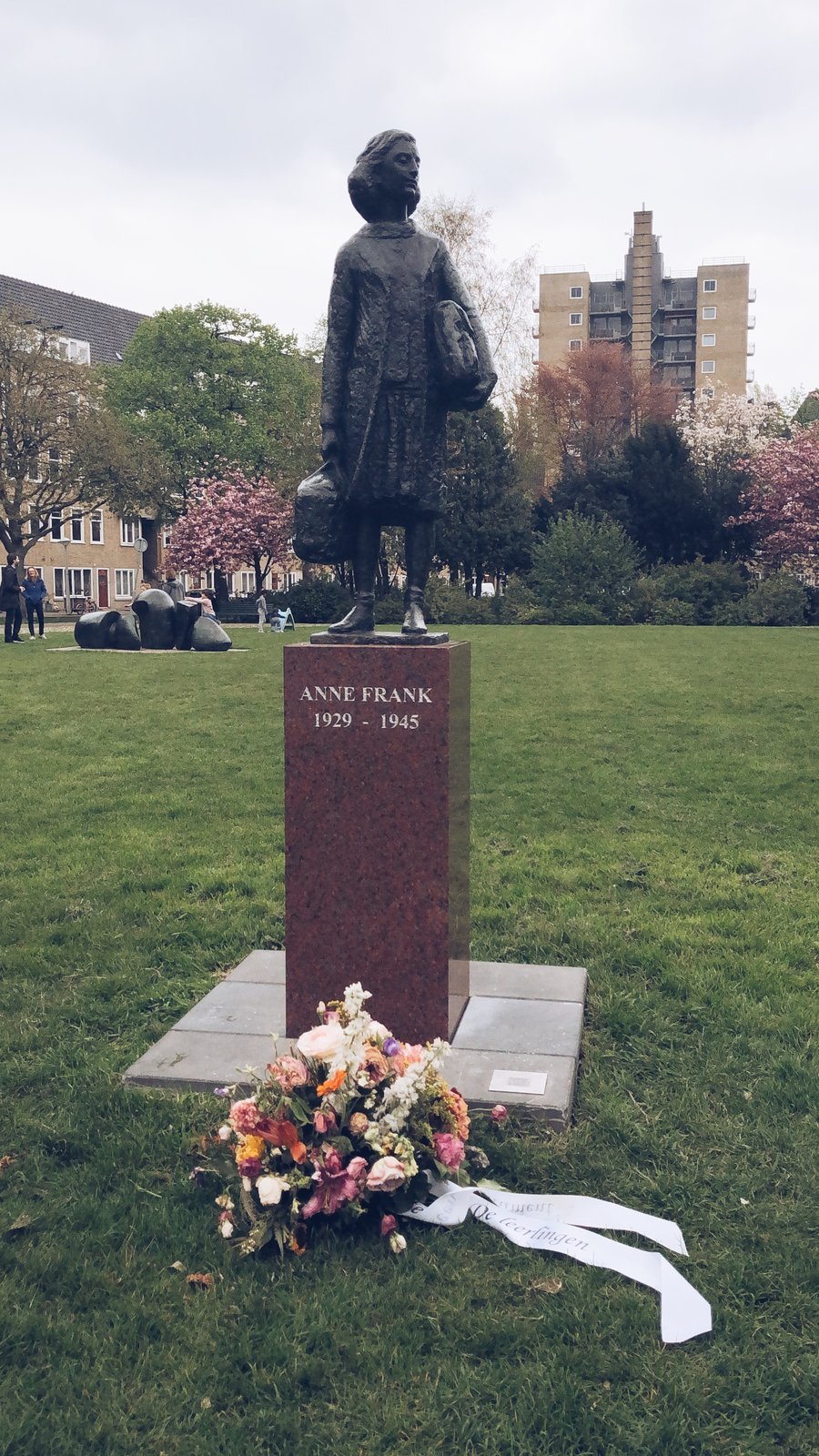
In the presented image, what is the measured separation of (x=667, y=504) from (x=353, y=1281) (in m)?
35.7

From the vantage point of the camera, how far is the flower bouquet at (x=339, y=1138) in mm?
3570

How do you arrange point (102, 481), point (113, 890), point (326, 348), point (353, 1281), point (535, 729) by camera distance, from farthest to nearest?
point (102, 481) → point (535, 729) → point (113, 890) → point (326, 348) → point (353, 1281)

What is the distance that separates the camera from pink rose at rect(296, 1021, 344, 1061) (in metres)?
3.76

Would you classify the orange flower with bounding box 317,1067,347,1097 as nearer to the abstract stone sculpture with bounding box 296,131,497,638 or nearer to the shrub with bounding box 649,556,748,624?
the abstract stone sculpture with bounding box 296,131,497,638

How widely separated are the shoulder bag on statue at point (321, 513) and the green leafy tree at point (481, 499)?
30.6 meters

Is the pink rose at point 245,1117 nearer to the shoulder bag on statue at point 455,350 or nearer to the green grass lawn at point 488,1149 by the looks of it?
the green grass lawn at point 488,1149

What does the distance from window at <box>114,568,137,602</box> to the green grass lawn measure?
175 ft

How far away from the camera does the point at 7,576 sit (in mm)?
26844

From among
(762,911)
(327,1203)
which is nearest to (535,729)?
(762,911)

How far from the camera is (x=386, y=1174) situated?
3.55 m

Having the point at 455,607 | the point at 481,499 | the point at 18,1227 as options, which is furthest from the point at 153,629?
the point at 18,1227

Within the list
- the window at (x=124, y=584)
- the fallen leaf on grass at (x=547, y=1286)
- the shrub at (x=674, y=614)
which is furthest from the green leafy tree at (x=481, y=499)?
the fallen leaf on grass at (x=547, y=1286)

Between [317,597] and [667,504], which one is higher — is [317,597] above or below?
below

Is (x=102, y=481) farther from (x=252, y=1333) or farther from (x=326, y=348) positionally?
(x=252, y=1333)
